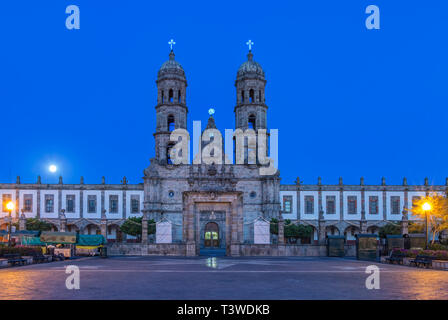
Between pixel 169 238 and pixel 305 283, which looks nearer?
pixel 305 283

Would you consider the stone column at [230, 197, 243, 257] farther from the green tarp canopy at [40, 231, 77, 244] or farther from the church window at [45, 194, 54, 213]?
the church window at [45, 194, 54, 213]

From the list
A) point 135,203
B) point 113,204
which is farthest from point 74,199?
point 135,203

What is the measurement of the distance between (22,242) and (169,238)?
10790 mm

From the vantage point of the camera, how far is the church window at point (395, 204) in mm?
60091

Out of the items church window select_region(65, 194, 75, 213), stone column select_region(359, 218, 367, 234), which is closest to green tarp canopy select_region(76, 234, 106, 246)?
church window select_region(65, 194, 75, 213)

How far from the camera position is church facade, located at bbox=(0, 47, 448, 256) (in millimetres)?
52281

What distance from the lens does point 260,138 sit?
2147 inches

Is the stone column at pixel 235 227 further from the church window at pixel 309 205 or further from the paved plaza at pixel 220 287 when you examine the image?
the church window at pixel 309 205

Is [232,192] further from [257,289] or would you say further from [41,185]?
[41,185]

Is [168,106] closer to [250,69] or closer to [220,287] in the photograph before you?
[250,69]

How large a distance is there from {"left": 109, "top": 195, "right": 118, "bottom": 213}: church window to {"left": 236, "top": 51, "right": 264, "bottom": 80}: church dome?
21.6 metres

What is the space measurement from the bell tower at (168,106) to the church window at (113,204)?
31.5 ft
